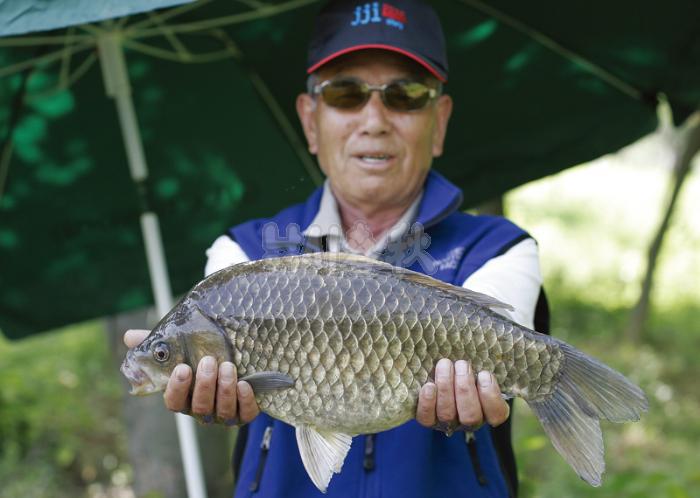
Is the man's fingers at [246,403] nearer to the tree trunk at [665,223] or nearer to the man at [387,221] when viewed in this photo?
the man at [387,221]

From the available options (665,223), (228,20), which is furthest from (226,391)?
(665,223)

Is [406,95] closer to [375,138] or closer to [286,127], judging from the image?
[375,138]

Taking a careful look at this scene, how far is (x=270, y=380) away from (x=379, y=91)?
0.88 meters

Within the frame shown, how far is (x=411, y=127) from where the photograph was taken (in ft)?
7.66

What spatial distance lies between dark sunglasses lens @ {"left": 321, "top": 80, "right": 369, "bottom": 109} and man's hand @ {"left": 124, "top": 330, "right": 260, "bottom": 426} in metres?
0.83

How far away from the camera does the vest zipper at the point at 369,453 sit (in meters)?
2.12

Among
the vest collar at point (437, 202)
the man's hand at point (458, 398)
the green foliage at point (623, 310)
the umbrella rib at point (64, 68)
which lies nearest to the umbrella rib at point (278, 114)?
the umbrella rib at point (64, 68)

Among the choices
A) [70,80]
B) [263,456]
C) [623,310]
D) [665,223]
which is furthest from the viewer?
[623,310]

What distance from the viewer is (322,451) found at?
1903mm

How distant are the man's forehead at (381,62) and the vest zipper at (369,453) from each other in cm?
96

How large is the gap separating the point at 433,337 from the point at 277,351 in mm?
330

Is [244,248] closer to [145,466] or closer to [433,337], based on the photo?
[433,337]

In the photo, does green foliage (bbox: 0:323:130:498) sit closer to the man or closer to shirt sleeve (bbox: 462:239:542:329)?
the man

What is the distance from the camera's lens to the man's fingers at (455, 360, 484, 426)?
6.00ft
